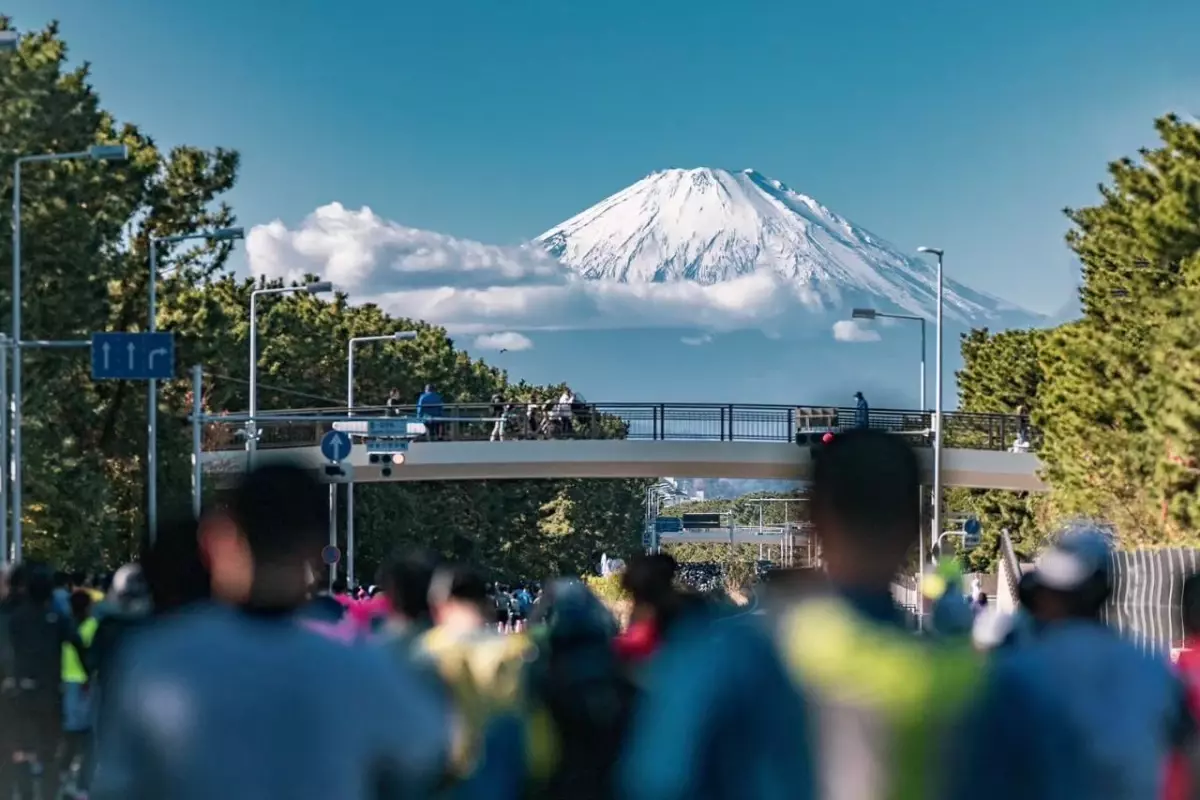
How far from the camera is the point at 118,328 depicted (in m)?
49.9

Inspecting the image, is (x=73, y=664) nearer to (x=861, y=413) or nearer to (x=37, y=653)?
(x=37, y=653)

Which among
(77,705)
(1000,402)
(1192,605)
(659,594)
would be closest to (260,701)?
(659,594)

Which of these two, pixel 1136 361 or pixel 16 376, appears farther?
pixel 1136 361

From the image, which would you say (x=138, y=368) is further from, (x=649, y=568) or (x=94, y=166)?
(x=649, y=568)

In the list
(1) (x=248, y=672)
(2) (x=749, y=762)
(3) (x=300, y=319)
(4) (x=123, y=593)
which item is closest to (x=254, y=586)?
(1) (x=248, y=672)

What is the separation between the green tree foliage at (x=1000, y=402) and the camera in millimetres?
75750

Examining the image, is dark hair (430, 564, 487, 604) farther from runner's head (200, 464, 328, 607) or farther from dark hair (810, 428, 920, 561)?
dark hair (810, 428, 920, 561)

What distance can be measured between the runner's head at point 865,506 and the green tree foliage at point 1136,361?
33318mm

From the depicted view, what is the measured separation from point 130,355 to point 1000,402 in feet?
165

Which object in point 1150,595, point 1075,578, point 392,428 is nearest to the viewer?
point 1075,578

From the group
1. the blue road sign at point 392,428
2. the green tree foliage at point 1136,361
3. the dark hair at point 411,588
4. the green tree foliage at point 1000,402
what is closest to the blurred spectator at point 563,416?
the blue road sign at point 392,428

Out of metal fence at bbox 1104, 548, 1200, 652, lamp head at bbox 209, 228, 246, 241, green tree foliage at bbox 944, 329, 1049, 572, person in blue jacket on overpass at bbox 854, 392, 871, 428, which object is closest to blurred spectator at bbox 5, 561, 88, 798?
metal fence at bbox 1104, 548, 1200, 652

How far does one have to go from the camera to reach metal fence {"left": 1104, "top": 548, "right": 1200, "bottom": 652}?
23.6 meters

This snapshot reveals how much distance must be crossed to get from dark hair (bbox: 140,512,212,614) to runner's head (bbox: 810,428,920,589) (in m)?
4.15
